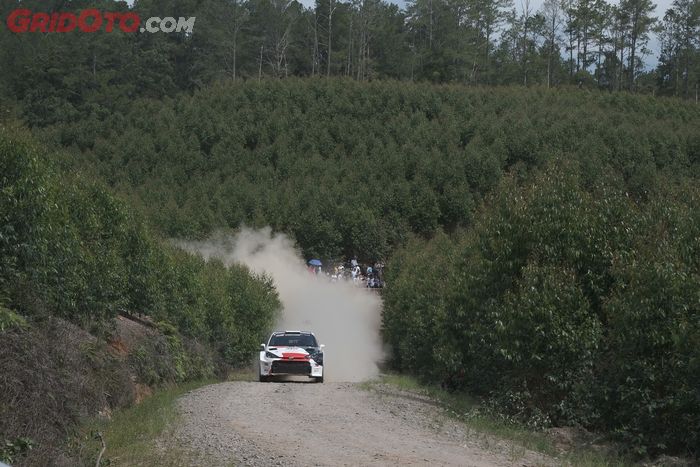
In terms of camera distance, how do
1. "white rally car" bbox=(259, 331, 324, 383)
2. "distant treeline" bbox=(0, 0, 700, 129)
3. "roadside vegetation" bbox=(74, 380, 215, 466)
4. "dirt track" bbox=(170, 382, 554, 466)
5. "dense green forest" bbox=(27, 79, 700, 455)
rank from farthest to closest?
"distant treeline" bbox=(0, 0, 700, 129)
"white rally car" bbox=(259, 331, 324, 383)
"dense green forest" bbox=(27, 79, 700, 455)
"dirt track" bbox=(170, 382, 554, 466)
"roadside vegetation" bbox=(74, 380, 215, 466)

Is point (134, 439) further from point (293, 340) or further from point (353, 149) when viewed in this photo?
point (353, 149)

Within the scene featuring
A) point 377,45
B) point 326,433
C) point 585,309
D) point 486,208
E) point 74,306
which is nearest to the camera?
point 326,433

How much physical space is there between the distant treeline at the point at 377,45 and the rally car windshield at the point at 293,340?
83854 millimetres

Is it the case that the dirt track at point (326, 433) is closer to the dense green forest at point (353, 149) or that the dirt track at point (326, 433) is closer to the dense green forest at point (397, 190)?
the dense green forest at point (397, 190)

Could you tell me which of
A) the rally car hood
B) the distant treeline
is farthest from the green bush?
the distant treeline

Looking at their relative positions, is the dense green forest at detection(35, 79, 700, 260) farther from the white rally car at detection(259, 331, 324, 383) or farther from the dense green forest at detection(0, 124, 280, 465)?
the white rally car at detection(259, 331, 324, 383)

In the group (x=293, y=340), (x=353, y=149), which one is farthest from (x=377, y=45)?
(x=293, y=340)

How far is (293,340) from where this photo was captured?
2775cm

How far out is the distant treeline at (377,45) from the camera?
4326 inches

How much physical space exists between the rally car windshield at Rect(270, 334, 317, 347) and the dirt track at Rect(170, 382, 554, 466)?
19.6ft

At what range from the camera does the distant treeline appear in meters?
110

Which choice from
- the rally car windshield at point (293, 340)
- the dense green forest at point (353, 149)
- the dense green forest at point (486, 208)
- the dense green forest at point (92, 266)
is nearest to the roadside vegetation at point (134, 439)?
the dense green forest at point (92, 266)

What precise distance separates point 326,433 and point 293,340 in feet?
42.7

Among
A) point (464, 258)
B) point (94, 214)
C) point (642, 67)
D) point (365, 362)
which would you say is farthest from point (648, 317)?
point (642, 67)
